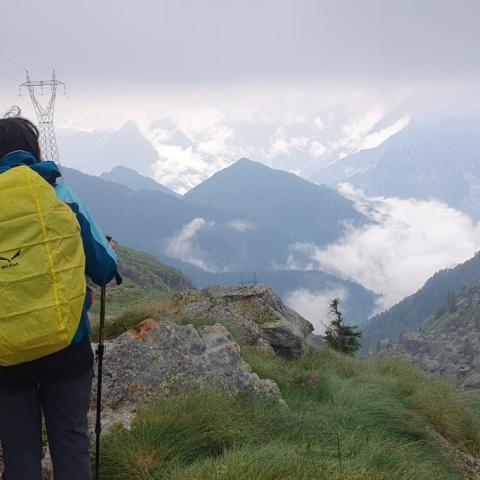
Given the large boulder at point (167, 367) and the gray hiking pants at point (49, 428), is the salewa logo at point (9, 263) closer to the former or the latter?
the gray hiking pants at point (49, 428)

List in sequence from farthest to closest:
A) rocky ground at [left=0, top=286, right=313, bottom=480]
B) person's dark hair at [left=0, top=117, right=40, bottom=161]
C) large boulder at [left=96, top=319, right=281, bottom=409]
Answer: large boulder at [left=96, top=319, right=281, bottom=409], rocky ground at [left=0, top=286, right=313, bottom=480], person's dark hair at [left=0, top=117, right=40, bottom=161]

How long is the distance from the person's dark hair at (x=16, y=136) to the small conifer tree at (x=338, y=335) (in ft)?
70.9

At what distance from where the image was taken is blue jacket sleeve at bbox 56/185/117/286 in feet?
12.7

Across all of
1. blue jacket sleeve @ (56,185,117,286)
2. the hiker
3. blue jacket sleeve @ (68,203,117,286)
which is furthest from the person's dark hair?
blue jacket sleeve @ (68,203,117,286)

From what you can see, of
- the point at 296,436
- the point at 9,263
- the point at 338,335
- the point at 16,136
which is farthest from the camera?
the point at 338,335

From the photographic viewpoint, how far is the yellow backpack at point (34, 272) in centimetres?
337

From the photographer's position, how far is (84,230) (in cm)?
Result: 386

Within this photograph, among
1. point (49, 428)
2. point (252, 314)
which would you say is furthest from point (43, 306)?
point (252, 314)

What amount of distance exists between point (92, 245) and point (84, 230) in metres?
0.13

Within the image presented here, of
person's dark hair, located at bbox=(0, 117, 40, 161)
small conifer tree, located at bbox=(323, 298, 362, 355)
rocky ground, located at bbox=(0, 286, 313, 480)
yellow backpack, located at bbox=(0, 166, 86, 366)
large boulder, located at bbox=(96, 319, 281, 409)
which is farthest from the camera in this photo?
small conifer tree, located at bbox=(323, 298, 362, 355)

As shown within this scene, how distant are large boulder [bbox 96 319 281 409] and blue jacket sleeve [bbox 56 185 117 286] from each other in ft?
12.8

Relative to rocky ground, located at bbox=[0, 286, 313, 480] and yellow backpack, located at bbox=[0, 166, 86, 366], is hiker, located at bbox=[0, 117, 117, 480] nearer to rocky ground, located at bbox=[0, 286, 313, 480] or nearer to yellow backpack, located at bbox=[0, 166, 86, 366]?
yellow backpack, located at bbox=[0, 166, 86, 366]

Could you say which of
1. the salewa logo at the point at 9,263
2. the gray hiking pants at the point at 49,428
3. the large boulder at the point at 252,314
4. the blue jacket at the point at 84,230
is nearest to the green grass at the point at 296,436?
the gray hiking pants at the point at 49,428

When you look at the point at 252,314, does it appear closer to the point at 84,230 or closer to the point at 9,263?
the point at 84,230
